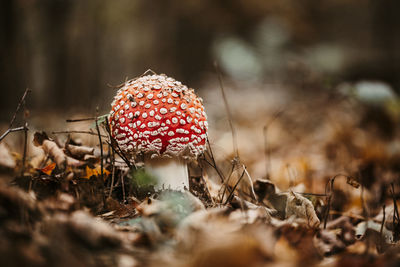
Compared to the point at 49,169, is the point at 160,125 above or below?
above

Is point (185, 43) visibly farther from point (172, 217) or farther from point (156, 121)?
point (172, 217)

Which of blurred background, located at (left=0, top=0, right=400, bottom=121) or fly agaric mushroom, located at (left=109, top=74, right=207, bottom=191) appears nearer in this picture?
fly agaric mushroom, located at (left=109, top=74, right=207, bottom=191)

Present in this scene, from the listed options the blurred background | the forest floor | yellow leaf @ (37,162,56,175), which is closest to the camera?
the forest floor

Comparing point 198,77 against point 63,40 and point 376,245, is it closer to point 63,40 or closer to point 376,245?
point 63,40

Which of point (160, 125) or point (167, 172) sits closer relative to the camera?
point (160, 125)

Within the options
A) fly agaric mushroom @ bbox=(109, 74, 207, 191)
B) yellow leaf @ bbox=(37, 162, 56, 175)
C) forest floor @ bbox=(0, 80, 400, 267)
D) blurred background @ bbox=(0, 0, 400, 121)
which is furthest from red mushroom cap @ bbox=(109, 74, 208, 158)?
blurred background @ bbox=(0, 0, 400, 121)

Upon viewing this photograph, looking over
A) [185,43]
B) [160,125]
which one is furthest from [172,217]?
[185,43]

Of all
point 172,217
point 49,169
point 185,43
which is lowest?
point 172,217

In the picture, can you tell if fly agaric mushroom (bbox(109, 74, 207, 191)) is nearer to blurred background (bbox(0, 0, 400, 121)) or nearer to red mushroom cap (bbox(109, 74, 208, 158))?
red mushroom cap (bbox(109, 74, 208, 158))

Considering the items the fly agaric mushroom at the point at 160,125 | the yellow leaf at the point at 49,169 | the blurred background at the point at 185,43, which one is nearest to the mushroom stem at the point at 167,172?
the fly agaric mushroom at the point at 160,125
